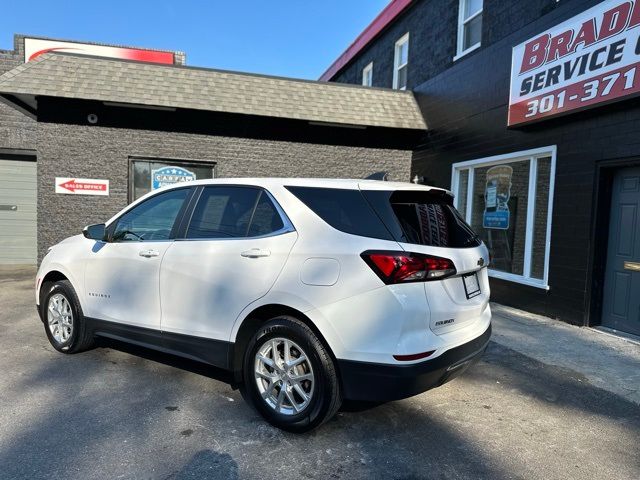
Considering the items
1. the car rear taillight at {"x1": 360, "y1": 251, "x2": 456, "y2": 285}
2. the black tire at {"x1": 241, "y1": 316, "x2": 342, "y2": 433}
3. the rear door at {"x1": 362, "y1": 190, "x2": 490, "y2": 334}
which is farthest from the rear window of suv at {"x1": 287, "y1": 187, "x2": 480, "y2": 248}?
the black tire at {"x1": 241, "y1": 316, "x2": 342, "y2": 433}

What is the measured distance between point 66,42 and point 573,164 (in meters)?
11.2

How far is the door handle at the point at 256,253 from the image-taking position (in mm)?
3386

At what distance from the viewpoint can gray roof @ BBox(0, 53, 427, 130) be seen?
8648mm

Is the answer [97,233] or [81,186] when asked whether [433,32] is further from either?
[97,233]

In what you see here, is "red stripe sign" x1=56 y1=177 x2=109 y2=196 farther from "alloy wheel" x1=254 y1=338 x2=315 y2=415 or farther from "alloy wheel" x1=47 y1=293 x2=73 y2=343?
"alloy wheel" x1=254 y1=338 x2=315 y2=415

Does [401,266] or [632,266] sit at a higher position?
[401,266]

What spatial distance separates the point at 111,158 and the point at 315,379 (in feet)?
26.6

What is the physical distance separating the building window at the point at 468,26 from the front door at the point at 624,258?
4.40 m

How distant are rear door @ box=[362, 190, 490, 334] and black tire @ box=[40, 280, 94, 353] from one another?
3.12 metres

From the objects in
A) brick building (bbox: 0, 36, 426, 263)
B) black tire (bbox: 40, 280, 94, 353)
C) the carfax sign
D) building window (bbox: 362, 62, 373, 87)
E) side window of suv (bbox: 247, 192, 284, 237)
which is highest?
building window (bbox: 362, 62, 373, 87)

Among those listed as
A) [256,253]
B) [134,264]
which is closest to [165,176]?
[134,264]

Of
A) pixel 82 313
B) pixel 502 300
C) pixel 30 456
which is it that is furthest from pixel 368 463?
pixel 502 300

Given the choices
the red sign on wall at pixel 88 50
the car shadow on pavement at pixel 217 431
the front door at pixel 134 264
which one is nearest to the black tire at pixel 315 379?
the car shadow on pavement at pixel 217 431

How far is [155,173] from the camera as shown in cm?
997
